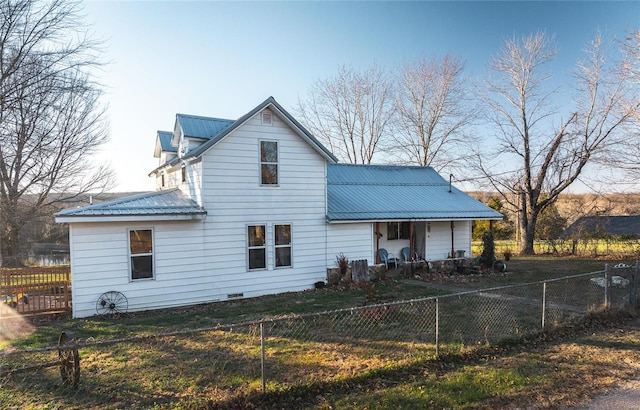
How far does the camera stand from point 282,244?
12.9 metres

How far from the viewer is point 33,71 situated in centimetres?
1234

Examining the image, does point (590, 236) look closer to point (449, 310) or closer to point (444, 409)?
point (449, 310)

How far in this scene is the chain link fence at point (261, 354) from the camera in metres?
5.00

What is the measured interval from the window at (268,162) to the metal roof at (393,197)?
2567 millimetres

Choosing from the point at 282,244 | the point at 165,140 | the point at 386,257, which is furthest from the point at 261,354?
the point at 165,140

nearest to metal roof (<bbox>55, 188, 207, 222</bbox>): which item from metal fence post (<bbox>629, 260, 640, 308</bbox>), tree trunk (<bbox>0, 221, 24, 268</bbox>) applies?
metal fence post (<bbox>629, 260, 640, 308</bbox>)

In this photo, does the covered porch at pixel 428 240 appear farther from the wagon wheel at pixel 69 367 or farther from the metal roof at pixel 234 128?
the wagon wheel at pixel 69 367

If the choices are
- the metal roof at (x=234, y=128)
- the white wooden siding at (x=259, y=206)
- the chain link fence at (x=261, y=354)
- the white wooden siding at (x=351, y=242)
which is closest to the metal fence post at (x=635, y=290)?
the chain link fence at (x=261, y=354)

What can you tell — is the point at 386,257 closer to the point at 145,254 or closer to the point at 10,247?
the point at 145,254

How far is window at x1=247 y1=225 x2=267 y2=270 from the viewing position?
485 inches

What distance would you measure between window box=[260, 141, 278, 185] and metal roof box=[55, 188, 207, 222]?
2398mm

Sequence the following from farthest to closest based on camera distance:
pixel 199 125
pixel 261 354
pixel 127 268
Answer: pixel 199 125
pixel 127 268
pixel 261 354

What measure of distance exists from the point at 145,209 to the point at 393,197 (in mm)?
10611

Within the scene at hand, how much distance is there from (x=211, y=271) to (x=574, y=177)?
79.8 feet
